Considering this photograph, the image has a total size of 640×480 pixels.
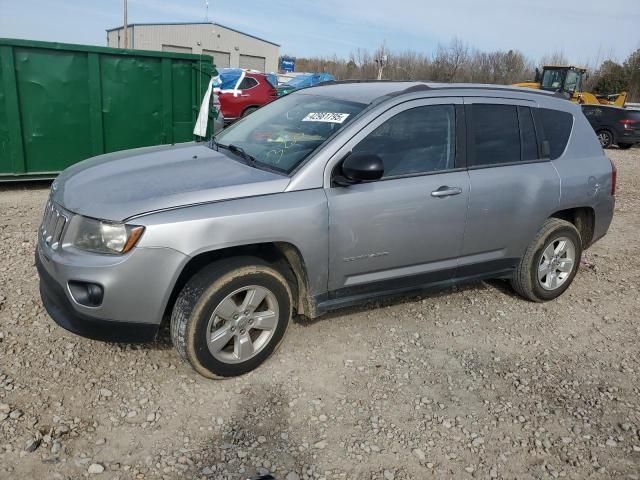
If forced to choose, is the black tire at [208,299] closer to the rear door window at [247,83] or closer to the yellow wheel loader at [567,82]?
the rear door window at [247,83]

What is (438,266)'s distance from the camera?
3.90 m

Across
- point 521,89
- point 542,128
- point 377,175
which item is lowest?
point 377,175

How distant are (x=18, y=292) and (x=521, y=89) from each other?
4472mm

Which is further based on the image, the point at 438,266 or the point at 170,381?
the point at 438,266

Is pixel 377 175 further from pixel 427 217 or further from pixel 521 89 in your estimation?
pixel 521 89

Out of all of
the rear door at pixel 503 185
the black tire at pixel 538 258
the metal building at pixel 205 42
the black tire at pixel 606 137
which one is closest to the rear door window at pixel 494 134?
the rear door at pixel 503 185

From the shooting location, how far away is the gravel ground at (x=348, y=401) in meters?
2.67

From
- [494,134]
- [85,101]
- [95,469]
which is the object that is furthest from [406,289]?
[85,101]

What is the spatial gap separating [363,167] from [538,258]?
6.94ft

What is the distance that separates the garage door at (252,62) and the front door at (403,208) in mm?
48071

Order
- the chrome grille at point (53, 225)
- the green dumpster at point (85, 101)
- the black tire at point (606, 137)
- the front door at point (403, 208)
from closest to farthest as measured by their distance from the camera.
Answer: the chrome grille at point (53, 225)
the front door at point (403, 208)
the green dumpster at point (85, 101)
the black tire at point (606, 137)

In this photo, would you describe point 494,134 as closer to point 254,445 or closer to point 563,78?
point 254,445

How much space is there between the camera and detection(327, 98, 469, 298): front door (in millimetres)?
3385

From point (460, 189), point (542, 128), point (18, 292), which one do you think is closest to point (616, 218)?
point (542, 128)
